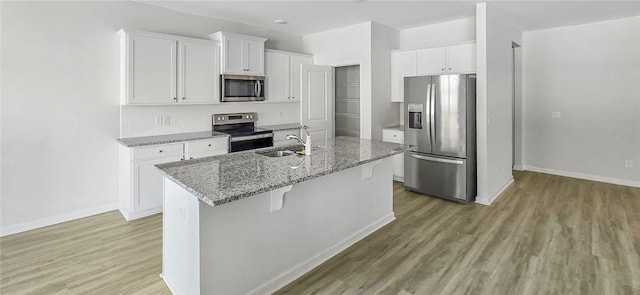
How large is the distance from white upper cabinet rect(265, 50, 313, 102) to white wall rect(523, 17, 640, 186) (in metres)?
3.98

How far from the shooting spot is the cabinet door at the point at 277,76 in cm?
520

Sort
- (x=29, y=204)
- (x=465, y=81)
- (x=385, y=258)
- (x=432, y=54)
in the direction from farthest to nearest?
(x=432, y=54) < (x=465, y=81) < (x=29, y=204) < (x=385, y=258)

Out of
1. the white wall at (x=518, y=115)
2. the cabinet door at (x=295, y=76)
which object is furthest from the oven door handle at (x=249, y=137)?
the white wall at (x=518, y=115)

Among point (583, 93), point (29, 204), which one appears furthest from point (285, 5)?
point (583, 93)

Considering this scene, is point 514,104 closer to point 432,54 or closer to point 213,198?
point 432,54

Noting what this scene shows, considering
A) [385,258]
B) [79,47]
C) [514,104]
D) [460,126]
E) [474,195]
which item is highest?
[79,47]

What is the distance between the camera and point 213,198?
162cm

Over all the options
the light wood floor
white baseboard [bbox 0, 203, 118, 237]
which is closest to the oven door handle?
the light wood floor

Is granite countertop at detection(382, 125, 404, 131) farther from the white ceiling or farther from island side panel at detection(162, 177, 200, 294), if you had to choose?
island side panel at detection(162, 177, 200, 294)

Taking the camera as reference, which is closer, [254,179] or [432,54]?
[254,179]

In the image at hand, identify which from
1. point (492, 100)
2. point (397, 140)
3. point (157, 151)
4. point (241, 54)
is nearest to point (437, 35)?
point (492, 100)

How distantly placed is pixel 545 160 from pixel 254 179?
580 centimetres

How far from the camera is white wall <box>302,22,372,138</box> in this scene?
5.09 metres

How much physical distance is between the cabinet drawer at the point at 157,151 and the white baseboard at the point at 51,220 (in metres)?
0.85
